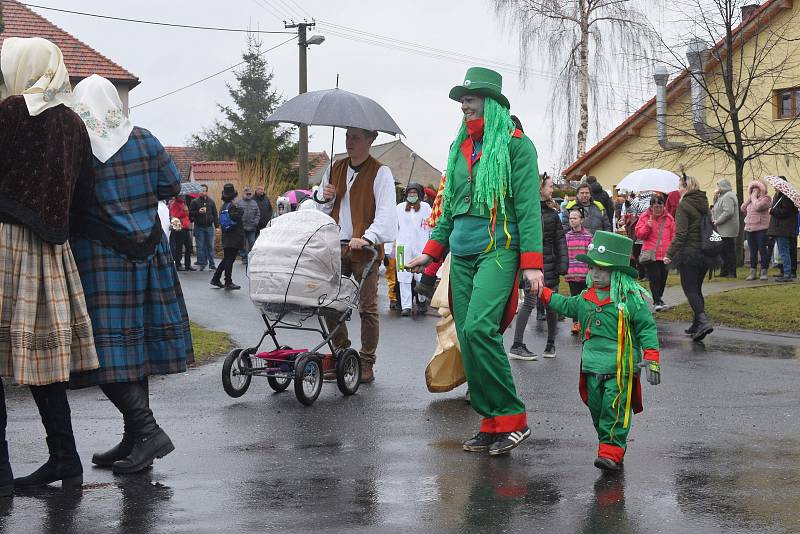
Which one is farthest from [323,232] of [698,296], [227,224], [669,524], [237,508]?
[227,224]

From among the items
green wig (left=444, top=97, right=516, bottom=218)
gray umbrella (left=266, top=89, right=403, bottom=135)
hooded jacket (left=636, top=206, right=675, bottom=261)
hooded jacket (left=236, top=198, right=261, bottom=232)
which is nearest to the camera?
green wig (left=444, top=97, right=516, bottom=218)

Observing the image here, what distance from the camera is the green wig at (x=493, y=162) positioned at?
677 cm

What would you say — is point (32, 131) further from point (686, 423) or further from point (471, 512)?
point (686, 423)

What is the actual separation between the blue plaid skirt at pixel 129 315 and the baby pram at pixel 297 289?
2.29m

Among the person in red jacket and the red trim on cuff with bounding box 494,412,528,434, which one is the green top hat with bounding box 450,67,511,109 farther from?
the person in red jacket

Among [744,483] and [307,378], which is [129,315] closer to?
[307,378]

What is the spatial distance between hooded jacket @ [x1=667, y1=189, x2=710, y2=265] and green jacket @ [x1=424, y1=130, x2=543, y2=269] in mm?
7309

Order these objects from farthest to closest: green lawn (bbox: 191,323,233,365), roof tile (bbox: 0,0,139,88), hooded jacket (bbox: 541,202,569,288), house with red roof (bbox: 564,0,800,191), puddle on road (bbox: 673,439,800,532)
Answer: roof tile (bbox: 0,0,139,88)
house with red roof (bbox: 564,0,800,191)
hooded jacket (bbox: 541,202,569,288)
green lawn (bbox: 191,323,233,365)
puddle on road (bbox: 673,439,800,532)

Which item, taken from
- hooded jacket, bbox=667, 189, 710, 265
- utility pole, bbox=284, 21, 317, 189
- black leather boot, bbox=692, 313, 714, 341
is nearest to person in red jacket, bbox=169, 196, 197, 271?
utility pole, bbox=284, 21, 317, 189

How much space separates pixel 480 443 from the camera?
688 centimetres

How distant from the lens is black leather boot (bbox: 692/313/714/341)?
43.6 ft

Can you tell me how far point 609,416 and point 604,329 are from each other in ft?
1.60

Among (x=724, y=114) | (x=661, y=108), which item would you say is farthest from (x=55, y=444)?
(x=661, y=108)

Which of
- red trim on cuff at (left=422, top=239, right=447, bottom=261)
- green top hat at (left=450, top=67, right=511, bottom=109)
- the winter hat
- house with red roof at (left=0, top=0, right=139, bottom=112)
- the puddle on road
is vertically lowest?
the puddle on road
